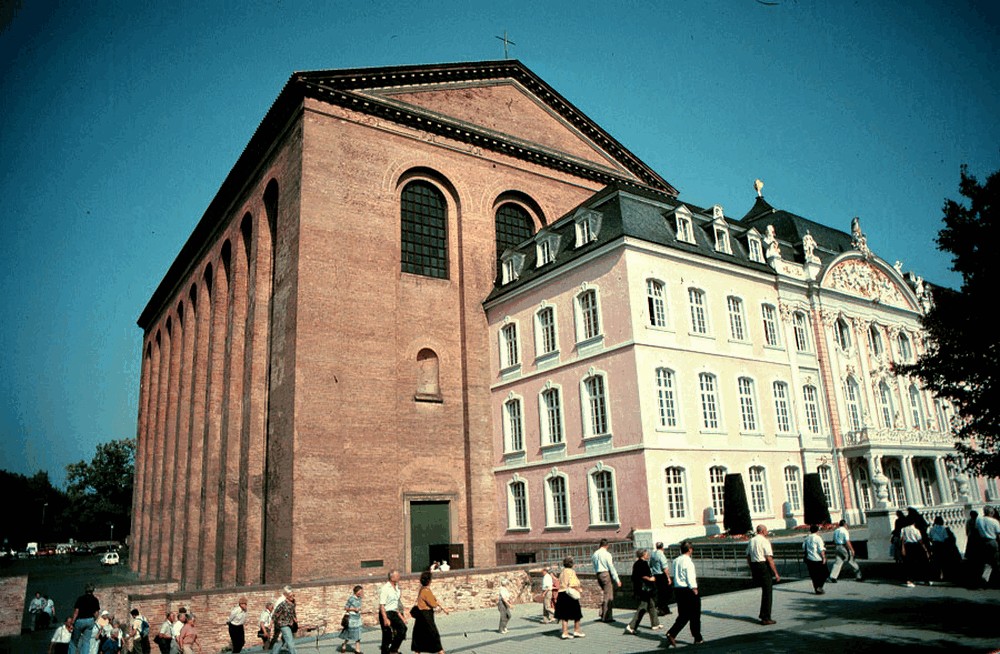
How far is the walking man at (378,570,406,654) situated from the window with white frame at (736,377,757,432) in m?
17.9

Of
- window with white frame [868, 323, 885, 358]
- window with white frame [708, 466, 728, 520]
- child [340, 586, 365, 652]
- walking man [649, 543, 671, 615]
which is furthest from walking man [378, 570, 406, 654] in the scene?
window with white frame [868, 323, 885, 358]

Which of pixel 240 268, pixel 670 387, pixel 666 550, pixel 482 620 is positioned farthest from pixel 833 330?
pixel 240 268

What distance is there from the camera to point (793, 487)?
1080 inches

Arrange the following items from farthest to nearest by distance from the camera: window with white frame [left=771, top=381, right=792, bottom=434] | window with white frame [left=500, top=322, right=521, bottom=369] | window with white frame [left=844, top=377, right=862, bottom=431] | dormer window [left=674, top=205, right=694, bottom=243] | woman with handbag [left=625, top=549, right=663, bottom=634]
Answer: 1. window with white frame [left=500, top=322, right=521, bottom=369]
2. window with white frame [left=844, top=377, right=862, bottom=431]
3. window with white frame [left=771, top=381, right=792, bottom=434]
4. dormer window [left=674, top=205, right=694, bottom=243]
5. woman with handbag [left=625, top=549, right=663, bottom=634]

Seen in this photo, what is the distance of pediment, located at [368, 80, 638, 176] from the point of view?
32.6 meters

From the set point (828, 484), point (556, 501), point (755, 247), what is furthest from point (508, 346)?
point (828, 484)

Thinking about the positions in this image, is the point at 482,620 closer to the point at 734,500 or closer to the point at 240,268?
the point at 734,500

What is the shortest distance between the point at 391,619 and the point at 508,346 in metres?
19.2

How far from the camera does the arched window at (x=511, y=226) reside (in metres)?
34.1

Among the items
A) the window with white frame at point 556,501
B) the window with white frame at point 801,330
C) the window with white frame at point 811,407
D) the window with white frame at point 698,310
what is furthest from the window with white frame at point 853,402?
the window with white frame at point 556,501

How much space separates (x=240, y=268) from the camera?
3556 centimetres

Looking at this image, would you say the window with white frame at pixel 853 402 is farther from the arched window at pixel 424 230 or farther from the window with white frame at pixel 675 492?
the arched window at pixel 424 230

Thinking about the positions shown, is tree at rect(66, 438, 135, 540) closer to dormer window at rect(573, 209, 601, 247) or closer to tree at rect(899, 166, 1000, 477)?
dormer window at rect(573, 209, 601, 247)

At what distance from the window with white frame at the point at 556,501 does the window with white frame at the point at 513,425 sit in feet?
7.80
